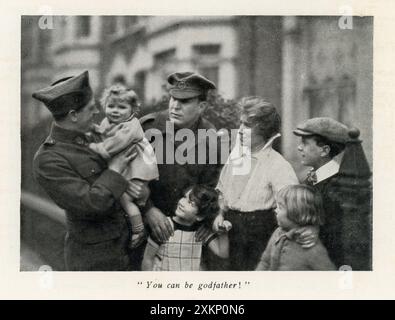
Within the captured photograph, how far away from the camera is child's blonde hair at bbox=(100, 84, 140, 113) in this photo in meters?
5.39

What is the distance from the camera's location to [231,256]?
5.43 metres

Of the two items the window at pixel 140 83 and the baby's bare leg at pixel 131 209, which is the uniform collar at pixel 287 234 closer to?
the baby's bare leg at pixel 131 209

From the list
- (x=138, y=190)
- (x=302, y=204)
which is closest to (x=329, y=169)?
(x=302, y=204)

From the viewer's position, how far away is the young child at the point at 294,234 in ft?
17.7

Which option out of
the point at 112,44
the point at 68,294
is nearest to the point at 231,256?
the point at 68,294

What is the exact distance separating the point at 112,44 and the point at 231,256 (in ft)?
5.69

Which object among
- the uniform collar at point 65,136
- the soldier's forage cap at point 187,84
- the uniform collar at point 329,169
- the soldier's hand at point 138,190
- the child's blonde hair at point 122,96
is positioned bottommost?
the soldier's hand at point 138,190

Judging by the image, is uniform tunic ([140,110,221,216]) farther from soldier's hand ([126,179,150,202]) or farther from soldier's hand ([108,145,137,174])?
soldier's hand ([108,145,137,174])

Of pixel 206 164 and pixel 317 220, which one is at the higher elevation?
pixel 206 164

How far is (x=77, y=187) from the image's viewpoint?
209 inches

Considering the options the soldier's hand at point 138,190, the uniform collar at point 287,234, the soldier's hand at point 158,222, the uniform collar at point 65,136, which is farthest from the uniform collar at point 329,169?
the uniform collar at point 65,136

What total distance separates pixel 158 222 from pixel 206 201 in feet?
1.22

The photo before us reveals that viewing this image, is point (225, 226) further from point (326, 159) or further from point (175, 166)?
point (326, 159)

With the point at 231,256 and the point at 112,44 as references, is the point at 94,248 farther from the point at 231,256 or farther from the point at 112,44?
the point at 112,44
